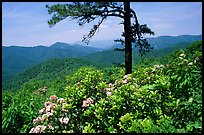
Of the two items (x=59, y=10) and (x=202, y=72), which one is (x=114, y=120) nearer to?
(x=202, y=72)

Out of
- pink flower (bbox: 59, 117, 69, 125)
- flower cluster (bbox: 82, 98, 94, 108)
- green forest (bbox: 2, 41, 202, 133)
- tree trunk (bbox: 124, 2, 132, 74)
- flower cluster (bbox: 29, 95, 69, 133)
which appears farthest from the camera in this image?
tree trunk (bbox: 124, 2, 132, 74)

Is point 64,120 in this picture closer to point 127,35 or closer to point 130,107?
point 130,107

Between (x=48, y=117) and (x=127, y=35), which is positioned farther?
(x=127, y=35)

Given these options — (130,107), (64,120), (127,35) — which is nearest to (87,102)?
(64,120)

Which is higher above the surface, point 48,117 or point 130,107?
point 130,107

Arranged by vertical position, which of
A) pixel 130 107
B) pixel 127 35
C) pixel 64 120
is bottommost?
pixel 64 120

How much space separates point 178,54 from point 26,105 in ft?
10.4

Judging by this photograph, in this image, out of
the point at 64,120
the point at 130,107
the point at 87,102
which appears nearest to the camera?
the point at 130,107

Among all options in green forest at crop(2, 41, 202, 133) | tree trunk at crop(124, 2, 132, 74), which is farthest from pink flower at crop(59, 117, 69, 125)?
tree trunk at crop(124, 2, 132, 74)

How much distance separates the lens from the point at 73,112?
549cm

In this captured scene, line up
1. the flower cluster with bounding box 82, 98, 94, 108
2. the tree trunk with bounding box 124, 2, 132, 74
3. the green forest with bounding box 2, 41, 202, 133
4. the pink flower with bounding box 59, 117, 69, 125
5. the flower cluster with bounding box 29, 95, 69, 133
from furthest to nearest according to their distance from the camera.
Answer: the tree trunk with bounding box 124, 2, 132, 74 < the flower cluster with bounding box 82, 98, 94, 108 < the pink flower with bounding box 59, 117, 69, 125 < the flower cluster with bounding box 29, 95, 69, 133 < the green forest with bounding box 2, 41, 202, 133

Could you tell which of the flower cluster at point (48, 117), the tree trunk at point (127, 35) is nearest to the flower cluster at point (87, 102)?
the flower cluster at point (48, 117)

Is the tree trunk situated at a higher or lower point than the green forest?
higher

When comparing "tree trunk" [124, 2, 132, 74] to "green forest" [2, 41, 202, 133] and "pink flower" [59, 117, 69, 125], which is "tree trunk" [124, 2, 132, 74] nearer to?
"green forest" [2, 41, 202, 133]
